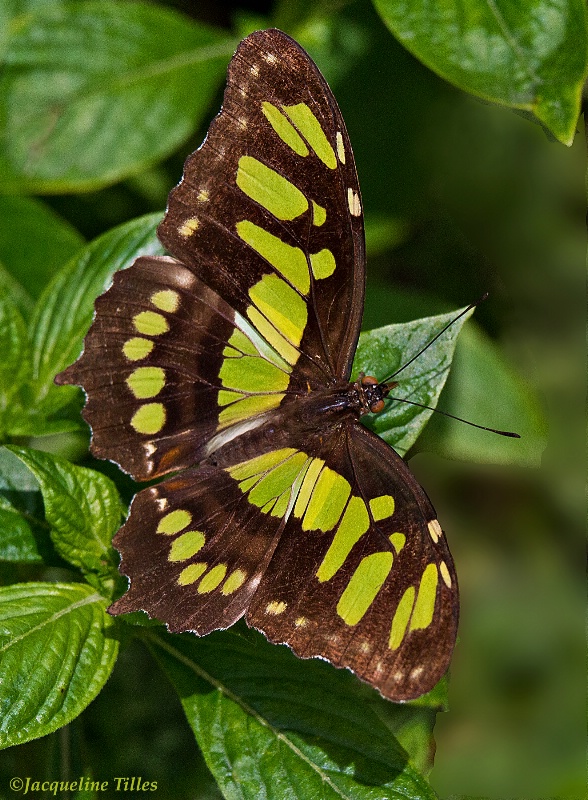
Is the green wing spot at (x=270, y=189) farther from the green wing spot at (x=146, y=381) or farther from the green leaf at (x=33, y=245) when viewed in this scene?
the green leaf at (x=33, y=245)

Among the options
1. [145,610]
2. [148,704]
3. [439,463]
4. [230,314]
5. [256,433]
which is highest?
[230,314]

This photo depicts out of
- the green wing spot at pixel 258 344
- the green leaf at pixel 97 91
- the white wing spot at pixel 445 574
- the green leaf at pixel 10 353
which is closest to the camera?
the white wing spot at pixel 445 574

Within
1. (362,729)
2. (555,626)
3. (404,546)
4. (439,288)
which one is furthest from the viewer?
(439,288)

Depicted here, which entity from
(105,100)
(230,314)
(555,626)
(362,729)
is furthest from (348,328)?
(555,626)

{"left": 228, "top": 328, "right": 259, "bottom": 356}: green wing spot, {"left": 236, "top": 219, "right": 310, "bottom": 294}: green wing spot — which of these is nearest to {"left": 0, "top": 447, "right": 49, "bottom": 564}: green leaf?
{"left": 228, "top": 328, "right": 259, "bottom": 356}: green wing spot

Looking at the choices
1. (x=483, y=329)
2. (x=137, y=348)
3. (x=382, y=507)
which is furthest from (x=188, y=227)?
(x=483, y=329)

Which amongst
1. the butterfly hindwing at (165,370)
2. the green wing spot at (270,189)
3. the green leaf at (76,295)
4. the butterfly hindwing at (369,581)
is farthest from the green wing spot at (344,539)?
the green leaf at (76,295)

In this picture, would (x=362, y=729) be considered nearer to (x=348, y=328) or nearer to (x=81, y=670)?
(x=81, y=670)
